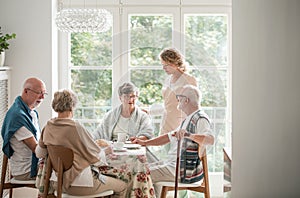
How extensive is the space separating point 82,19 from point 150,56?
4.23 feet

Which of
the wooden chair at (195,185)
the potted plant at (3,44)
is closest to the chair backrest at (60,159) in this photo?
the wooden chair at (195,185)

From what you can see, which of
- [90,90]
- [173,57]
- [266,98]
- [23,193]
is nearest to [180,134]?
[173,57]

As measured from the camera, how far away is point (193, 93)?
1887 mm

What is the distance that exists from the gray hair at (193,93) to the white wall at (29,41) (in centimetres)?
190

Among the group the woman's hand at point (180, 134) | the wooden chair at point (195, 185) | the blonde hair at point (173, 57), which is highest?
the blonde hair at point (173, 57)

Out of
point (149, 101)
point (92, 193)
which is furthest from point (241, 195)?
point (92, 193)

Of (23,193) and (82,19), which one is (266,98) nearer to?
(82,19)

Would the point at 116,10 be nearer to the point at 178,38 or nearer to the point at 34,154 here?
the point at 34,154

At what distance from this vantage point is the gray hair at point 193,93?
1.85 m

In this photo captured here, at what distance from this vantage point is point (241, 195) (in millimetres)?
164

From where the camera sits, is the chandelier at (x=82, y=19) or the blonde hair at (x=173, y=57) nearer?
the blonde hair at (x=173, y=57)

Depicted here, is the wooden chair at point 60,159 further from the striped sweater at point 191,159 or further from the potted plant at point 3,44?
the potted plant at point 3,44

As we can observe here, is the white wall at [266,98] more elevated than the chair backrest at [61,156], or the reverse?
the white wall at [266,98]

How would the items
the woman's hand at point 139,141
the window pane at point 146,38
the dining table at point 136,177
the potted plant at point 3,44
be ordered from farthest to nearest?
the potted plant at point 3,44 → the dining table at point 136,177 → the woman's hand at point 139,141 → the window pane at point 146,38
